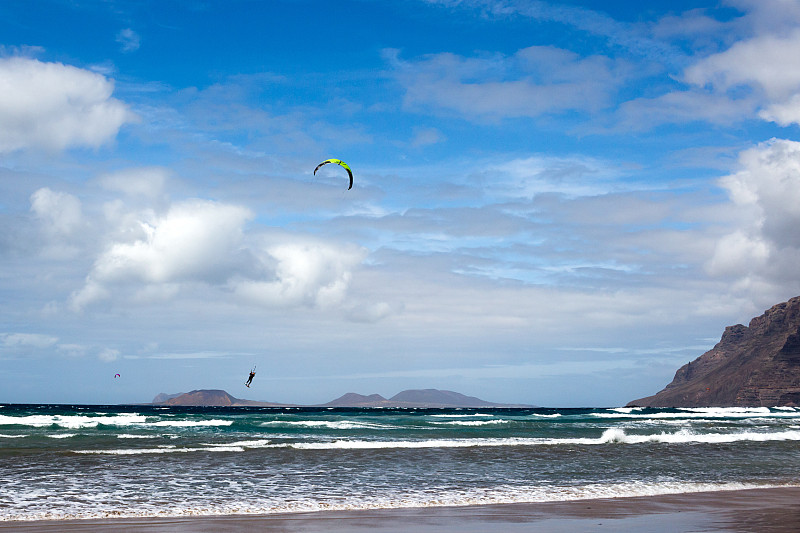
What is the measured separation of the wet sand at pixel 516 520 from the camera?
10.7m

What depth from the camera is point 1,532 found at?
34.4 feet

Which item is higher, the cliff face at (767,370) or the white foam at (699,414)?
the cliff face at (767,370)

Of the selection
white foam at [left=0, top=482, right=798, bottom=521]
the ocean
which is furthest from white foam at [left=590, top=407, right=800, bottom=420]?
white foam at [left=0, top=482, right=798, bottom=521]

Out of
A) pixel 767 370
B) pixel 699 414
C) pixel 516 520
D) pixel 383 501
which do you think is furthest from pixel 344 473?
pixel 767 370

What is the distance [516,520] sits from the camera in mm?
11609

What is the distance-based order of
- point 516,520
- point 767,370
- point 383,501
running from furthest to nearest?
point 767,370
point 383,501
point 516,520

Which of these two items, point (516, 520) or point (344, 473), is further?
point (344, 473)

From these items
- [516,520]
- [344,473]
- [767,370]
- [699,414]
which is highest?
[767,370]

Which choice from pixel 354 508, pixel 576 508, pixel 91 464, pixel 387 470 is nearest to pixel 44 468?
pixel 91 464

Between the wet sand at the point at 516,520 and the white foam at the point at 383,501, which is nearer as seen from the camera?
the wet sand at the point at 516,520

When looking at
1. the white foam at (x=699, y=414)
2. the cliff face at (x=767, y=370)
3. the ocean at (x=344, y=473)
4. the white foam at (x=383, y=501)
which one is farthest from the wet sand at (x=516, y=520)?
the cliff face at (x=767, y=370)

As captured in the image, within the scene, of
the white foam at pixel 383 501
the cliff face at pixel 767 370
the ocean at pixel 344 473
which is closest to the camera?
the white foam at pixel 383 501

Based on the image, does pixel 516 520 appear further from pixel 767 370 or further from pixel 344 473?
pixel 767 370

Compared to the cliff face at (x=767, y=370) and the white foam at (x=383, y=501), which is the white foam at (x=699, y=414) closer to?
the white foam at (x=383, y=501)
